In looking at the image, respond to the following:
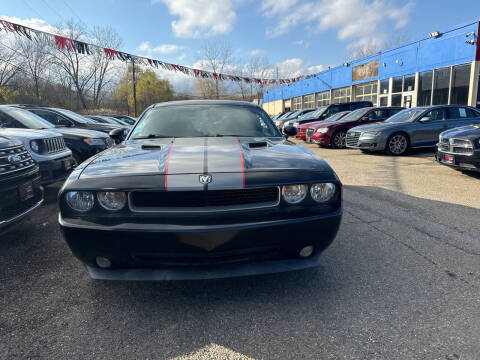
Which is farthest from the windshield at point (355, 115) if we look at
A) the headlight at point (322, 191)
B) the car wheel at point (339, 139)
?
the headlight at point (322, 191)

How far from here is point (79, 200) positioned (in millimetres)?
1876

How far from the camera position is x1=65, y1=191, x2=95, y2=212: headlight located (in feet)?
6.11

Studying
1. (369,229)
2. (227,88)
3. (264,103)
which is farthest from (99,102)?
(369,229)

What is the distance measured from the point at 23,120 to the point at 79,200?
189 inches

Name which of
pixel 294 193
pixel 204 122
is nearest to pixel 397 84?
pixel 204 122

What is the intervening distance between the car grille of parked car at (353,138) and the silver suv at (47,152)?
8.20m

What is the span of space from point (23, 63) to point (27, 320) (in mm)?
41846

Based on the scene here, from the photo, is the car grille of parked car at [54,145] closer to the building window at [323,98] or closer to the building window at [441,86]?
the building window at [441,86]

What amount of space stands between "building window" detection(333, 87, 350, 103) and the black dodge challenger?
26979 mm

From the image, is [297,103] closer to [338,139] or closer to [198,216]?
[338,139]

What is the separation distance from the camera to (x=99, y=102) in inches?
2050

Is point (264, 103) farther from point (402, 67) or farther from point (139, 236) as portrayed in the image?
point (139, 236)

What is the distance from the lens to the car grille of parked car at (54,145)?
14.8ft

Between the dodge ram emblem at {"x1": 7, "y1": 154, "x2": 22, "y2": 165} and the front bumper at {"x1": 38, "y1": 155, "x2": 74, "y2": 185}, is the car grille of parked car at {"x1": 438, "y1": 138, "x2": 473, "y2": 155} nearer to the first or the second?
the dodge ram emblem at {"x1": 7, "y1": 154, "x2": 22, "y2": 165}
